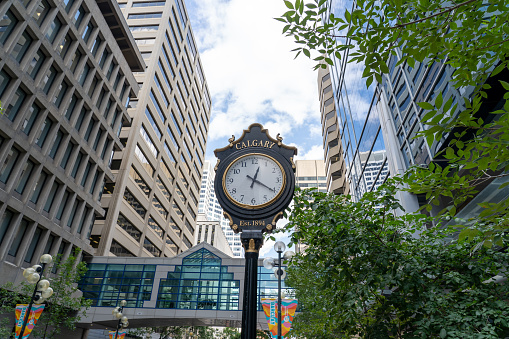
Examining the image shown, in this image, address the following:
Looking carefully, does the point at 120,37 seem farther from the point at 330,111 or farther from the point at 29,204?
the point at 330,111

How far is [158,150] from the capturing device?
5234cm

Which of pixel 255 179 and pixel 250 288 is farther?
pixel 255 179

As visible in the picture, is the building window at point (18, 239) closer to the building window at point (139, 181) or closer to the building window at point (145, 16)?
the building window at point (139, 181)

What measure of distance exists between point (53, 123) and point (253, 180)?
90.0ft

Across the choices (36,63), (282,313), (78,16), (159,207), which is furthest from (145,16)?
(282,313)

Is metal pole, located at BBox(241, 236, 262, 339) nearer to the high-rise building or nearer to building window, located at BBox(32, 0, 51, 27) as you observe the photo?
the high-rise building

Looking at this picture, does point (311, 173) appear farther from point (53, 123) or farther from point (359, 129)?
point (53, 123)

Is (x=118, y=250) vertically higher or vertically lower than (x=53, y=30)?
lower

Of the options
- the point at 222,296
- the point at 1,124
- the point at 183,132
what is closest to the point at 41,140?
the point at 1,124

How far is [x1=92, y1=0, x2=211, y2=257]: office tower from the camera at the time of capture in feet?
139

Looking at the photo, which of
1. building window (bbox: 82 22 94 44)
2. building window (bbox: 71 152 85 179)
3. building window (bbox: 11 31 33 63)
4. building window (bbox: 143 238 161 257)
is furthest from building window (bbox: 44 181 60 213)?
building window (bbox: 143 238 161 257)

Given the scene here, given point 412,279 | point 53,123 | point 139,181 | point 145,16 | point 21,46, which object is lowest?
point 412,279

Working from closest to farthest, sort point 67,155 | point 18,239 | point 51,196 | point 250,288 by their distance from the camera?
point 250,288 < point 18,239 < point 51,196 < point 67,155

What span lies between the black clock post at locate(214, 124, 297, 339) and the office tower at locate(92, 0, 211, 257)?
37162 millimetres
